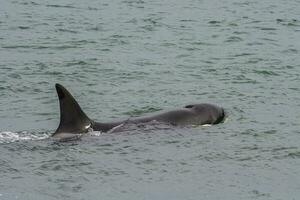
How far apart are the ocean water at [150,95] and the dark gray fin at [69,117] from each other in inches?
10.6

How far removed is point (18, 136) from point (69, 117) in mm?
1062

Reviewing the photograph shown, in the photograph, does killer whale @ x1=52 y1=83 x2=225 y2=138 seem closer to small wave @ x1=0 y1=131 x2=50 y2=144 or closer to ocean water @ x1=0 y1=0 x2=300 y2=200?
ocean water @ x1=0 y1=0 x2=300 y2=200

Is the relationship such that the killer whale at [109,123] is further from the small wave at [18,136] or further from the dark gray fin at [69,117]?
the small wave at [18,136]

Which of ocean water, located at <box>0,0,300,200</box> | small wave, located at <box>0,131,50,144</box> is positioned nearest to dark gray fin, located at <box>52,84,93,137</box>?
ocean water, located at <box>0,0,300,200</box>

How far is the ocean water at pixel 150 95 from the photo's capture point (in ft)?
34.1

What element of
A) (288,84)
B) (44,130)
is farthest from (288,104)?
(44,130)

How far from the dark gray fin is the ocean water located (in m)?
0.27

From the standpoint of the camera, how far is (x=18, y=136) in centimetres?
1260

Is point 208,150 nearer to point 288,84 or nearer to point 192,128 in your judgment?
point 192,128

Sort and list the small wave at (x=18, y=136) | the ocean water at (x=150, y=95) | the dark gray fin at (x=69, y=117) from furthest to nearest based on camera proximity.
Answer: the small wave at (x=18, y=136), the dark gray fin at (x=69, y=117), the ocean water at (x=150, y=95)

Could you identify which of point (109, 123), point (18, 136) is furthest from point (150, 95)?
point (18, 136)

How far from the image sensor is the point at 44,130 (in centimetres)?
1323

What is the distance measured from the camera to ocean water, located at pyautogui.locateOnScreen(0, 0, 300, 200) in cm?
1040

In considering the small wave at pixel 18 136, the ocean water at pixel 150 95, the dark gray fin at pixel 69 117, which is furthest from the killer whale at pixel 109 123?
the small wave at pixel 18 136
